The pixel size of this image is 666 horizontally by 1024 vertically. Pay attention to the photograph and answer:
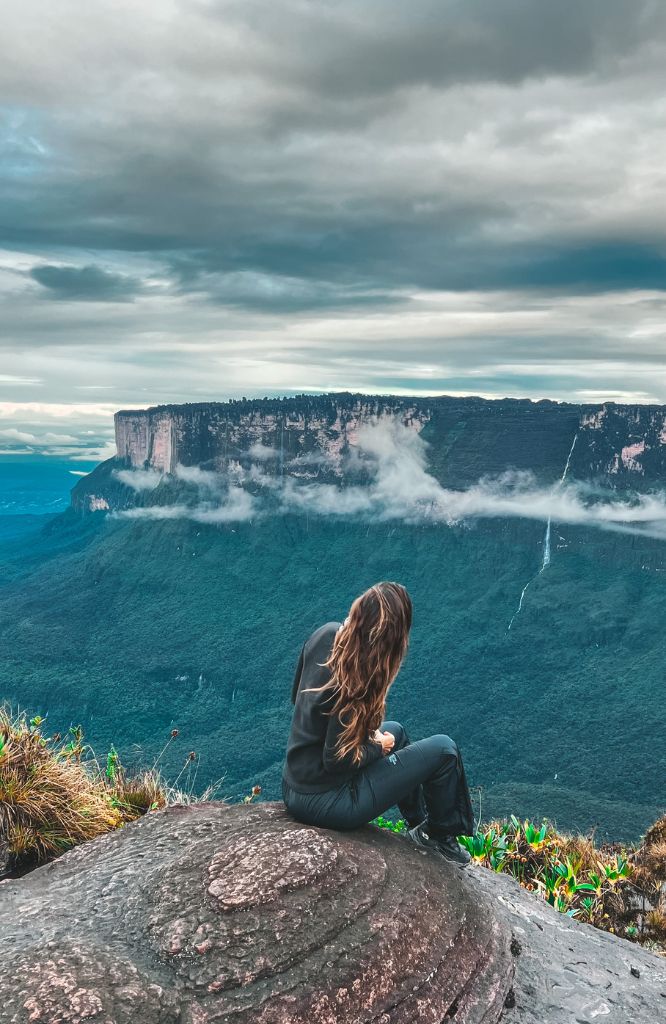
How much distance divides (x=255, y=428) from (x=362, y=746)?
127m

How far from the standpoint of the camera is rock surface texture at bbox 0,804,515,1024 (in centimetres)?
385

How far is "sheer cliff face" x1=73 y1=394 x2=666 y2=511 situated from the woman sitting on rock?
4125 inches

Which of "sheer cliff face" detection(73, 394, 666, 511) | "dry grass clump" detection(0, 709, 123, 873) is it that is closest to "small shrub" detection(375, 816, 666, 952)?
"dry grass clump" detection(0, 709, 123, 873)

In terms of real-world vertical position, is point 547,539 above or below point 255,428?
below

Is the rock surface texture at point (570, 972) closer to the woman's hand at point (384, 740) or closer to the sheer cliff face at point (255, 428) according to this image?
the woman's hand at point (384, 740)

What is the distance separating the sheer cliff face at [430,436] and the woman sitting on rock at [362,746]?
4125 inches

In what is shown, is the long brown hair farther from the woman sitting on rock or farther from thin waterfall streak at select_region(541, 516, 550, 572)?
thin waterfall streak at select_region(541, 516, 550, 572)

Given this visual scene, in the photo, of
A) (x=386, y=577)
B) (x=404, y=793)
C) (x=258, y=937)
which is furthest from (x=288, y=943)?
(x=386, y=577)

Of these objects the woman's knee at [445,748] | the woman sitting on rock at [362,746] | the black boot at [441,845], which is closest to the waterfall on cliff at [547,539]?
the black boot at [441,845]

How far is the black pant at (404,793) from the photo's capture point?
5113 mm

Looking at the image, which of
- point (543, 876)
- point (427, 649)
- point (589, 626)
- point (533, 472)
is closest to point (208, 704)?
point (427, 649)

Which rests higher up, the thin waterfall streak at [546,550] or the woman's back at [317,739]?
the woman's back at [317,739]

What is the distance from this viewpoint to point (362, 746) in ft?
16.4

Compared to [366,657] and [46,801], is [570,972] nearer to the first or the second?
[366,657]
